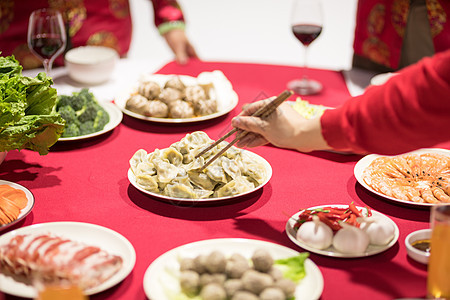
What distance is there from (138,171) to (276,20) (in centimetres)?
535

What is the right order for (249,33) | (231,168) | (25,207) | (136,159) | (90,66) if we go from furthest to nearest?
(249,33) → (90,66) → (136,159) → (231,168) → (25,207)

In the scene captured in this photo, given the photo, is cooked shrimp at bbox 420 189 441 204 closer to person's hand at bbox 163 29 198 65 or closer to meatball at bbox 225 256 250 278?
meatball at bbox 225 256 250 278

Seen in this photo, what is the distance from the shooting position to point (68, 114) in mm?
2107

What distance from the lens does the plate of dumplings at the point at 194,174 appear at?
5.39 feet

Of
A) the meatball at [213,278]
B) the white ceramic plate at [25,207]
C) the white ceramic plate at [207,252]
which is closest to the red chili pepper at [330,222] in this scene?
the white ceramic plate at [207,252]

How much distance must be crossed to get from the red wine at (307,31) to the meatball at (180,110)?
0.62m

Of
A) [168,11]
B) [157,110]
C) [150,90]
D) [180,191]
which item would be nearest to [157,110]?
[157,110]

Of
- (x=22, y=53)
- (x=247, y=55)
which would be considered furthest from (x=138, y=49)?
(x=22, y=53)

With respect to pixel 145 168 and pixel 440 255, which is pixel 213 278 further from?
pixel 145 168

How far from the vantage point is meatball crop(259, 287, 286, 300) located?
1128 mm

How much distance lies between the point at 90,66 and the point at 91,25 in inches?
23.1

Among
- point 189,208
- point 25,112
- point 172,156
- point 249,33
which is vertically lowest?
point 249,33

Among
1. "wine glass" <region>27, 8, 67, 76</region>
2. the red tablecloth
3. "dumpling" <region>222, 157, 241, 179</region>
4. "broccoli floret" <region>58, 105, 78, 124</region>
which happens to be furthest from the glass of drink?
"wine glass" <region>27, 8, 67, 76</region>

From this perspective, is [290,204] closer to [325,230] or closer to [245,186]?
[245,186]
